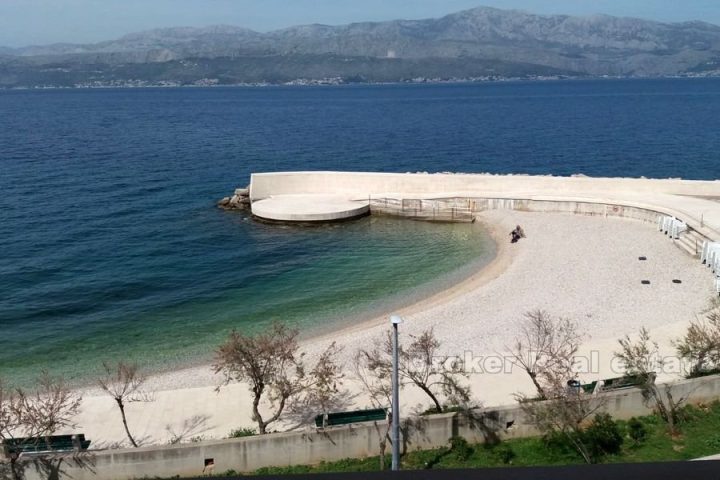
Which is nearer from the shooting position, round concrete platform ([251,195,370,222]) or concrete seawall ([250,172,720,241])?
concrete seawall ([250,172,720,241])

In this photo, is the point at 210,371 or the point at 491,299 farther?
the point at 491,299

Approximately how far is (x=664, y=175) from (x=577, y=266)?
118 ft

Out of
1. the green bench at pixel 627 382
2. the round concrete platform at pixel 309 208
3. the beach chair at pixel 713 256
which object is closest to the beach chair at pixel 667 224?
the beach chair at pixel 713 256

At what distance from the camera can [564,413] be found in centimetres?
1542

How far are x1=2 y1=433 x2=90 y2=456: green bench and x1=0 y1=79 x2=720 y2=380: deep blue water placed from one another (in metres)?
7.02

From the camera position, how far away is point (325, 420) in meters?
16.1

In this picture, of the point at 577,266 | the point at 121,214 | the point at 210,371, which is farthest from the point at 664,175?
the point at 210,371

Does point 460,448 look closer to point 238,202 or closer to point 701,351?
point 701,351

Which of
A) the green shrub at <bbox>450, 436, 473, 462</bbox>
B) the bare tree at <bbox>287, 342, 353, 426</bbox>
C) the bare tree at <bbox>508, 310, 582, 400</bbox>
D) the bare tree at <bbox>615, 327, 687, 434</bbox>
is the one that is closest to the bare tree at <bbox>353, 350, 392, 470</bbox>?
the bare tree at <bbox>287, 342, 353, 426</bbox>

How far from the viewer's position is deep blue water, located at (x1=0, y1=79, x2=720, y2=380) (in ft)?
88.6

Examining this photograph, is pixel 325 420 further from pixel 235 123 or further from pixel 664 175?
pixel 235 123

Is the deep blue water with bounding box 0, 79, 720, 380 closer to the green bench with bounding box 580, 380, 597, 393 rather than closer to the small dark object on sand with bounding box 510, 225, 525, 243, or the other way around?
the small dark object on sand with bounding box 510, 225, 525, 243

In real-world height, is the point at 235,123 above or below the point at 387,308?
above

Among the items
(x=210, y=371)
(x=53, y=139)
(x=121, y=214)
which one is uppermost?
(x=53, y=139)
